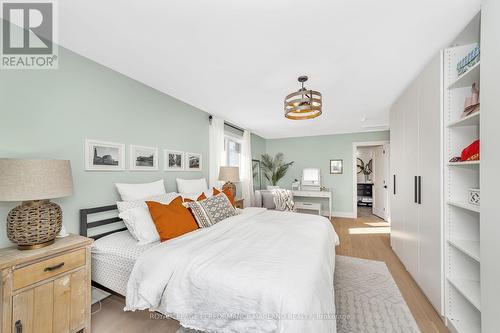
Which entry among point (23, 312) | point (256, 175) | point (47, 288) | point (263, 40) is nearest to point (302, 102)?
point (263, 40)

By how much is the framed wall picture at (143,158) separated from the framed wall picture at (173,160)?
0.54 feet

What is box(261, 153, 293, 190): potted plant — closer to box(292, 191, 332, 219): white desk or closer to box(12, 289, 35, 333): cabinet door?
box(292, 191, 332, 219): white desk

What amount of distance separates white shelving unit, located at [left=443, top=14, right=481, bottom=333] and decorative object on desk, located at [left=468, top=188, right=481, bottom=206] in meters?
0.11

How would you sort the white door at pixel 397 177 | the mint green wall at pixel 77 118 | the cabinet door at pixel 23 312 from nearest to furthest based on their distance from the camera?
the cabinet door at pixel 23 312 < the mint green wall at pixel 77 118 < the white door at pixel 397 177

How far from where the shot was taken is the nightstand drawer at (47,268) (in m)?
1.27

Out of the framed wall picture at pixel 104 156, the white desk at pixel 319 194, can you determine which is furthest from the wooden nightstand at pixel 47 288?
the white desk at pixel 319 194

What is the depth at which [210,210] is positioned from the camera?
2.34 metres

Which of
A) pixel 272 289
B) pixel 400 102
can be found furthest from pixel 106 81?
pixel 400 102

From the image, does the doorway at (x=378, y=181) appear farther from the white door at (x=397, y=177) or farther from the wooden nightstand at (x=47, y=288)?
the wooden nightstand at (x=47, y=288)

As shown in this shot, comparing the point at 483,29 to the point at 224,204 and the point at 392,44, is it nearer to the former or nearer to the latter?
the point at 392,44

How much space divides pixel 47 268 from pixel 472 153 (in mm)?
3163

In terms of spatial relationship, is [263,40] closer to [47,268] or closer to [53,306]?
[47,268]

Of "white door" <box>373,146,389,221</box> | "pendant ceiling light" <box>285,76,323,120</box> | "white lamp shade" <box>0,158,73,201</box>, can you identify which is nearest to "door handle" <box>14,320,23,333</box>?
"white lamp shade" <box>0,158,73,201</box>

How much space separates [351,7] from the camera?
4.68 ft
